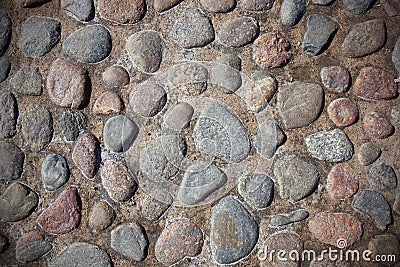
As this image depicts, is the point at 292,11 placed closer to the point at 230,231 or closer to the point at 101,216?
the point at 230,231

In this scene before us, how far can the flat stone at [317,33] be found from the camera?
51.8 inches

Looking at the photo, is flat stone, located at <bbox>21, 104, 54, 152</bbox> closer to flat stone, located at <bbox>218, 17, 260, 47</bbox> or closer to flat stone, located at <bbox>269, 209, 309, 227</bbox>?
flat stone, located at <bbox>218, 17, 260, 47</bbox>

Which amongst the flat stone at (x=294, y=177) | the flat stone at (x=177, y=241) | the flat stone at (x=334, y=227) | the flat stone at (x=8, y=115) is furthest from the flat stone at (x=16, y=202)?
the flat stone at (x=334, y=227)

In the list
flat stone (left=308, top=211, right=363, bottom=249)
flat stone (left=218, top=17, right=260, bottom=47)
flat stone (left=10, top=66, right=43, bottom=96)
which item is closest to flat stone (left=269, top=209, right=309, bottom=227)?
flat stone (left=308, top=211, right=363, bottom=249)

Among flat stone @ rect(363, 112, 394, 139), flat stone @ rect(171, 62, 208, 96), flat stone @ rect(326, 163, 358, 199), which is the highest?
flat stone @ rect(171, 62, 208, 96)

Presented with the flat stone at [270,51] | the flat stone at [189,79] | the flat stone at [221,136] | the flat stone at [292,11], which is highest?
the flat stone at [292,11]

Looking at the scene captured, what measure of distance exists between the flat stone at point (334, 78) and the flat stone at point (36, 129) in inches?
31.8

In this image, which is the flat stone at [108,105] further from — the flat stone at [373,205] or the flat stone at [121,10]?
the flat stone at [373,205]

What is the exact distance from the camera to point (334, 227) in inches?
51.1

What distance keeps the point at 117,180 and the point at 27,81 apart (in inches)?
15.0

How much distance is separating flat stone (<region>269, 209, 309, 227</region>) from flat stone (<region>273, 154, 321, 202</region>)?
0.13ft

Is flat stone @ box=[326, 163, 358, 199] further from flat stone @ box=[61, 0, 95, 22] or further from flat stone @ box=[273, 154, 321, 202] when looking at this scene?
flat stone @ box=[61, 0, 95, 22]

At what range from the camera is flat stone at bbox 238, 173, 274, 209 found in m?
1.28

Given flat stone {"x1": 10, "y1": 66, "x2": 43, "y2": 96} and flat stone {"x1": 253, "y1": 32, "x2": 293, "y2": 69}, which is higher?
flat stone {"x1": 253, "y1": 32, "x2": 293, "y2": 69}
